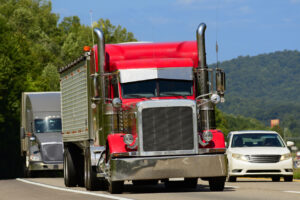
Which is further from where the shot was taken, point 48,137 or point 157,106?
point 48,137

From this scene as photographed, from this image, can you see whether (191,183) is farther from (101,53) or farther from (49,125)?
(49,125)

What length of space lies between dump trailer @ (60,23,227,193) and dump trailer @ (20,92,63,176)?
15759 millimetres

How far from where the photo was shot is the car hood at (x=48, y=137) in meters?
35.3

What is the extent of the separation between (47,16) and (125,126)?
103 m

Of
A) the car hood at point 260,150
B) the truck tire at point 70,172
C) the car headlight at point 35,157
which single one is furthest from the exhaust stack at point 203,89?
the car headlight at point 35,157

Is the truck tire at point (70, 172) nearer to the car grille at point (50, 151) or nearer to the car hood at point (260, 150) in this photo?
the car hood at point (260, 150)

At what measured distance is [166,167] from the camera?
54.1 ft

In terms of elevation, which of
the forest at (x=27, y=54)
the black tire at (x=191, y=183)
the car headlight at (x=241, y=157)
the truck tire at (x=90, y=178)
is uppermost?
the forest at (x=27, y=54)

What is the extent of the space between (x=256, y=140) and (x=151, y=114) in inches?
376

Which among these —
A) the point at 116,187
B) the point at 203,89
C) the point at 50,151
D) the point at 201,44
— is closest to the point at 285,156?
the point at 203,89

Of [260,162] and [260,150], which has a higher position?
[260,150]

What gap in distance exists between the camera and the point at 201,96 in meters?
17.4

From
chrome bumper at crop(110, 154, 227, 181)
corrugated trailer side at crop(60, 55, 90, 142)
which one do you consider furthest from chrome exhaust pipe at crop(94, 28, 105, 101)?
chrome bumper at crop(110, 154, 227, 181)

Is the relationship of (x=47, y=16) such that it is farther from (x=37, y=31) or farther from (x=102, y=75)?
(x=102, y=75)
